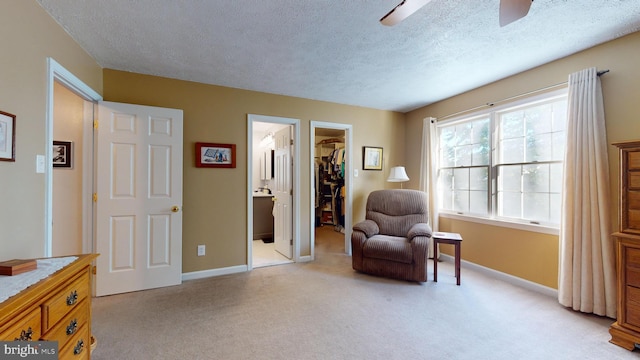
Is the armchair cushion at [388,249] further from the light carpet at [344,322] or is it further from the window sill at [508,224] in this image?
the window sill at [508,224]

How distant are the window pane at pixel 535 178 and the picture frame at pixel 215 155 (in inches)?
138

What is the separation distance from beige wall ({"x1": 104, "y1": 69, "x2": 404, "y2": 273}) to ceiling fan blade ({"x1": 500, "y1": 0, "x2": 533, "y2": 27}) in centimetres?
271

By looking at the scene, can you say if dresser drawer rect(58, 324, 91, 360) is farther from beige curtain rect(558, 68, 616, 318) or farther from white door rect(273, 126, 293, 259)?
beige curtain rect(558, 68, 616, 318)

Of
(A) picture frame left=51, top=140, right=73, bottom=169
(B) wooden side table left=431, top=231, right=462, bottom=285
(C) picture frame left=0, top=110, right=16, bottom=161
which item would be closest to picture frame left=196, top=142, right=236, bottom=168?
(A) picture frame left=51, top=140, right=73, bottom=169

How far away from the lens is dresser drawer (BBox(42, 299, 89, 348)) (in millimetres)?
1105

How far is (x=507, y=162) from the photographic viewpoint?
123 inches

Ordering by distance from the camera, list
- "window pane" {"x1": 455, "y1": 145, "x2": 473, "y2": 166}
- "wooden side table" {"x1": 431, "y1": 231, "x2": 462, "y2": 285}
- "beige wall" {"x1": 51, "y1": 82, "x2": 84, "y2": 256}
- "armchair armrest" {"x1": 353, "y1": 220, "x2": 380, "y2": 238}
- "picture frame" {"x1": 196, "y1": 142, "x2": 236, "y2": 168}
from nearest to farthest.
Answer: "beige wall" {"x1": 51, "y1": 82, "x2": 84, "y2": 256} < "wooden side table" {"x1": 431, "y1": 231, "x2": 462, "y2": 285} < "picture frame" {"x1": 196, "y1": 142, "x2": 236, "y2": 168} < "armchair armrest" {"x1": 353, "y1": 220, "x2": 380, "y2": 238} < "window pane" {"x1": 455, "y1": 145, "x2": 473, "y2": 166}

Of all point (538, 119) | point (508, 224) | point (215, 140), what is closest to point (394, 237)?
point (508, 224)

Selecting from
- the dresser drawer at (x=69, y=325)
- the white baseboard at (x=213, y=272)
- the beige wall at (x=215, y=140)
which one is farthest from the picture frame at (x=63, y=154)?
the dresser drawer at (x=69, y=325)

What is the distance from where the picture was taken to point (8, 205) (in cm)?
148

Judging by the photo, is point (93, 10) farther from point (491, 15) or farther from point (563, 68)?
point (563, 68)

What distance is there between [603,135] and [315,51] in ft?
8.78

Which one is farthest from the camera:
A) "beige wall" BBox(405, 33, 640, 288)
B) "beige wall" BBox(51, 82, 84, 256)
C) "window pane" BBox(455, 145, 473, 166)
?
"window pane" BBox(455, 145, 473, 166)

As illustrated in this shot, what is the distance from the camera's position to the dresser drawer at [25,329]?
2.80ft
